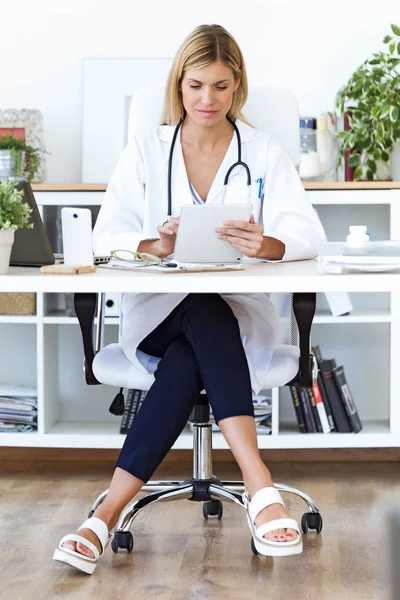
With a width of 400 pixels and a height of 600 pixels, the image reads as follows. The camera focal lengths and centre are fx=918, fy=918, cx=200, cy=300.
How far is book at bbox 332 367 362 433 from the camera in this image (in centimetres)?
284

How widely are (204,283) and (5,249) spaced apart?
37 centimetres

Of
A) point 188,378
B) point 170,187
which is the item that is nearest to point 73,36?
point 170,187

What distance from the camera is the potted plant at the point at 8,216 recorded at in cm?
152

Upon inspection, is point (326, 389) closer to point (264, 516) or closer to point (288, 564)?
point (288, 564)

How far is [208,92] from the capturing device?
205 cm

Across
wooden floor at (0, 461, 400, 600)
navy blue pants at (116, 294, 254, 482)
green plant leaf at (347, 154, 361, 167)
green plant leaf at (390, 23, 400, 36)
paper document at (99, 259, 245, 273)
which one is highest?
green plant leaf at (390, 23, 400, 36)

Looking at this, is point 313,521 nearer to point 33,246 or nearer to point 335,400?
point 335,400

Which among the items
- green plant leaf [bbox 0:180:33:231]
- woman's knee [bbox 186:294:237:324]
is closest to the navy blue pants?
woman's knee [bbox 186:294:237:324]

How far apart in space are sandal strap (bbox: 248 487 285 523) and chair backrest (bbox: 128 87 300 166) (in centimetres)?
87

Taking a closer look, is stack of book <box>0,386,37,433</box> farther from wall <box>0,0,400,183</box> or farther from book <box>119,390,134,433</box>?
wall <box>0,0,400,183</box>

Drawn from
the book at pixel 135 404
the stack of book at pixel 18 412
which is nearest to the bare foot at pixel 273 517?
the book at pixel 135 404

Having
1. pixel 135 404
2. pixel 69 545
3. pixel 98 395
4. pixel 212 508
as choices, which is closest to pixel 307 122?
pixel 135 404

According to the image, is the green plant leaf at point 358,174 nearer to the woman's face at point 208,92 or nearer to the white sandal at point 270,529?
the woman's face at point 208,92

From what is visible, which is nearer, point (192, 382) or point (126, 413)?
point (192, 382)
